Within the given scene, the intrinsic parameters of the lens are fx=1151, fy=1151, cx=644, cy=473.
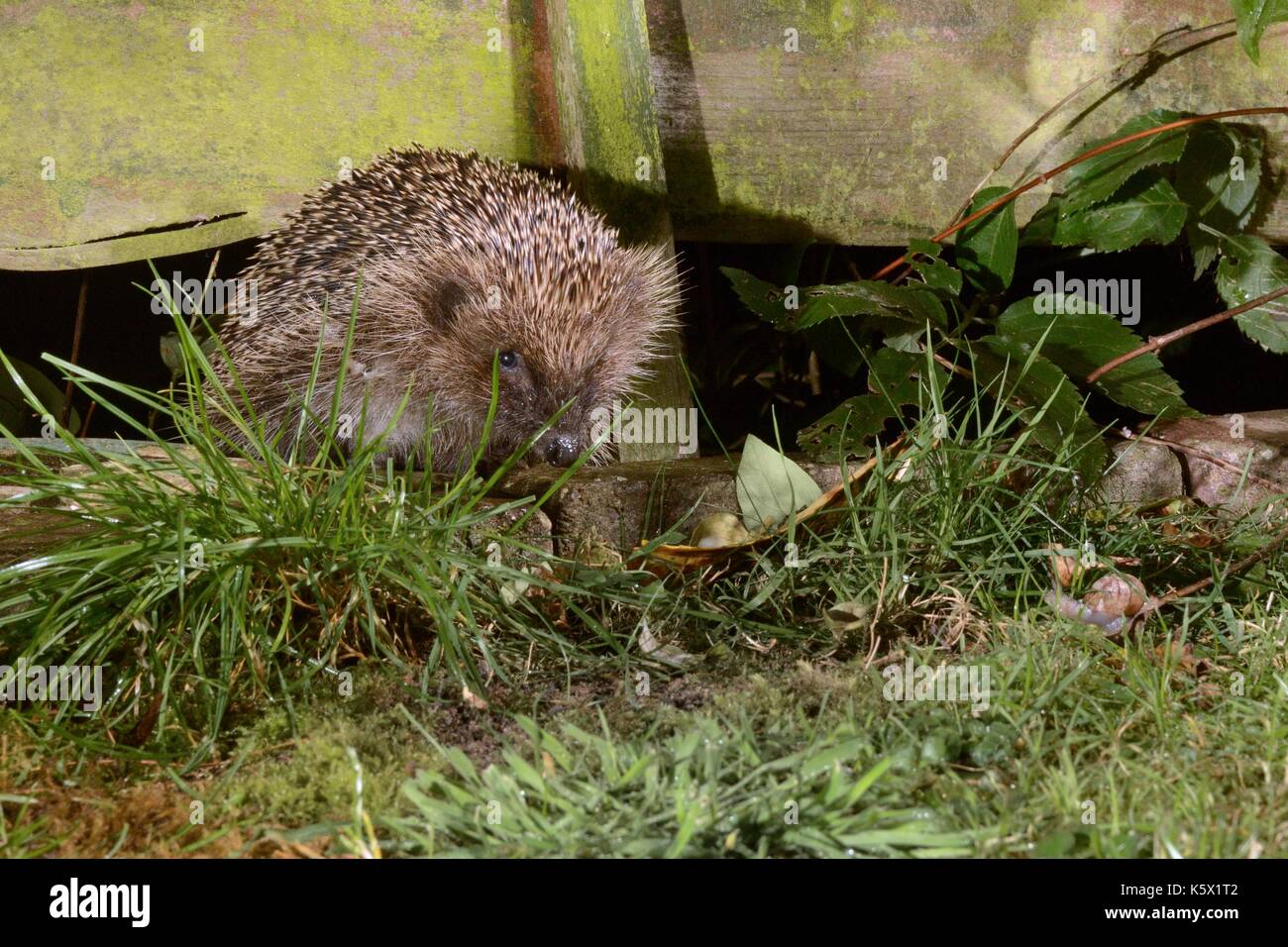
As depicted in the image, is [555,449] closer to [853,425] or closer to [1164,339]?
→ [853,425]

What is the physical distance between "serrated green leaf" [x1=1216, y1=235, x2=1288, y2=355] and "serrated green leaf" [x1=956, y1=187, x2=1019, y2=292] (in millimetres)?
878

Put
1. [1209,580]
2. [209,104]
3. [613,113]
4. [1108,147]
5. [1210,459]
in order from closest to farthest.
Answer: [1209,580] → [1210,459] → [1108,147] → [613,113] → [209,104]

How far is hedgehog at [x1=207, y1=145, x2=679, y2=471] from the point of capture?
4617mm

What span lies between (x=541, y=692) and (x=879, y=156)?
3.02 meters

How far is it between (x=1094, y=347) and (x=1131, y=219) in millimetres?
670

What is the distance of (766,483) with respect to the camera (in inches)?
138

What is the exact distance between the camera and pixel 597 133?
14.5 feet

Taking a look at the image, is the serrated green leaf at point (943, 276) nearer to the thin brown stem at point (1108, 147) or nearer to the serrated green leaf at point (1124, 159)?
the thin brown stem at point (1108, 147)

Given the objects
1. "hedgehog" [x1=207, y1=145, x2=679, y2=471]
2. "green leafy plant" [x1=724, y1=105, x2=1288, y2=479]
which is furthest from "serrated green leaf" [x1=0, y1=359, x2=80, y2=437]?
"green leafy plant" [x1=724, y1=105, x2=1288, y2=479]

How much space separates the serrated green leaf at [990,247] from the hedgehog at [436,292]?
1139mm

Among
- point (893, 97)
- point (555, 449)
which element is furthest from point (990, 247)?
point (555, 449)

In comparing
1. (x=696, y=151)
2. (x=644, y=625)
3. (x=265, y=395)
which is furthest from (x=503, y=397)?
(x=644, y=625)

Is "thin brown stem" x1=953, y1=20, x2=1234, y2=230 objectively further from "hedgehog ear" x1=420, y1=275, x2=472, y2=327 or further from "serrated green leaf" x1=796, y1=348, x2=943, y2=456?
"hedgehog ear" x1=420, y1=275, x2=472, y2=327

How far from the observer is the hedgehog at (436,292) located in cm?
462
